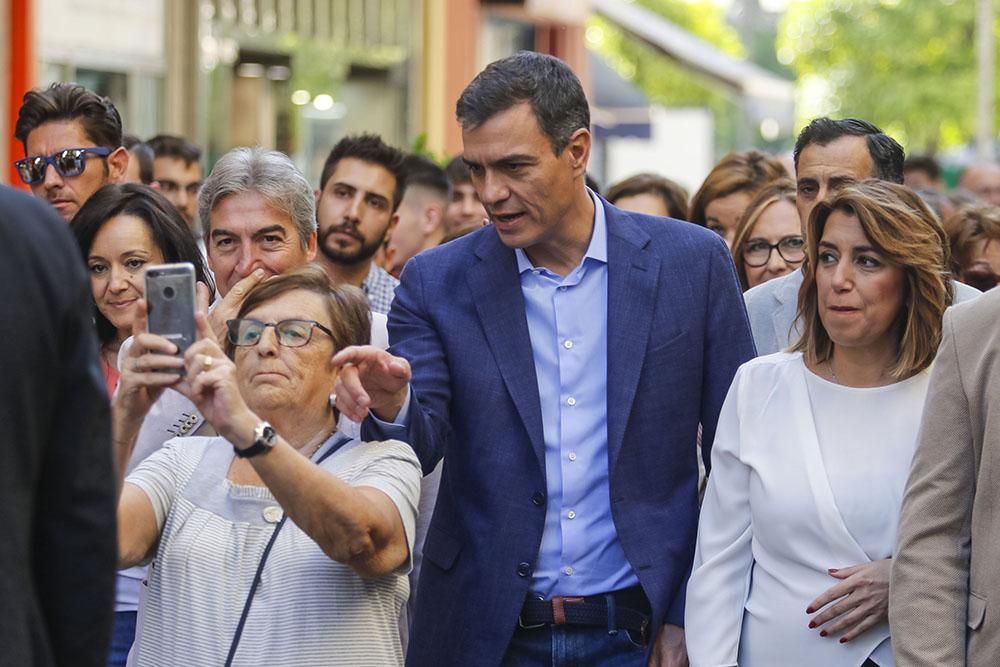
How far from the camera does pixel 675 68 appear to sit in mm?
50219

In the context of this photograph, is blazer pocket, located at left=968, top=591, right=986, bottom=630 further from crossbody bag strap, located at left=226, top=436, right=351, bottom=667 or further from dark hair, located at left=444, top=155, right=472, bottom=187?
dark hair, located at left=444, top=155, right=472, bottom=187

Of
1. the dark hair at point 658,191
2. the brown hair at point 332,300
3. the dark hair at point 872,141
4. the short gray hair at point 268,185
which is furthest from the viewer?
the dark hair at point 658,191

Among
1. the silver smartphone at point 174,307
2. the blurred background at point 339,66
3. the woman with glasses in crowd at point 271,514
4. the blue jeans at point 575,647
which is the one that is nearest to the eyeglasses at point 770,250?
the blue jeans at point 575,647

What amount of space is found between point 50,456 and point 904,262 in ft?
8.14

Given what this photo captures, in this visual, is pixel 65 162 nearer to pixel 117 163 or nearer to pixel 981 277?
pixel 117 163

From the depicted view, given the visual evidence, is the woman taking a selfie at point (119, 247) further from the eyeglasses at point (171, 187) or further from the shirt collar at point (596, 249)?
the eyeglasses at point (171, 187)

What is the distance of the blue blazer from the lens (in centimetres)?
473

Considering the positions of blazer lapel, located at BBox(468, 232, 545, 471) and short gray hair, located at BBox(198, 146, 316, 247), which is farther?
short gray hair, located at BBox(198, 146, 316, 247)

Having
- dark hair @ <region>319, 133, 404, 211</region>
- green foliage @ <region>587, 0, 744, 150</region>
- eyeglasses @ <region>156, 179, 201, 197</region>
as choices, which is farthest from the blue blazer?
green foliage @ <region>587, 0, 744, 150</region>

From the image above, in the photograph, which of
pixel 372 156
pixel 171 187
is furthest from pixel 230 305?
pixel 171 187

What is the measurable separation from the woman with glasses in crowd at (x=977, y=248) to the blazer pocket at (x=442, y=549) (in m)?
3.25

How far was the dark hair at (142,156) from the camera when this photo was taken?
8.59 m

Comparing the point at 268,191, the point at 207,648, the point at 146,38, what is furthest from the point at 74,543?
the point at 146,38

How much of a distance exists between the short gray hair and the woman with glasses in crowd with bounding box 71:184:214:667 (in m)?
0.29
